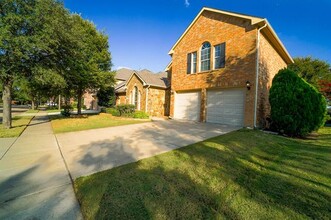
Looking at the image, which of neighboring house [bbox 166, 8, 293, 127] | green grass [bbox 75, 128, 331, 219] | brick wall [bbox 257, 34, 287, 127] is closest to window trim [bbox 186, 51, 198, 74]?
neighboring house [bbox 166, 8, 293, 127]

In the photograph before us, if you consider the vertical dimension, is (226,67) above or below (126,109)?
above

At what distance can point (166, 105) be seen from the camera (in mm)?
18375

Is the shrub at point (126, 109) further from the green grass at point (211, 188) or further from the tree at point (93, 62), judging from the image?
the green grass at point (211, 188)

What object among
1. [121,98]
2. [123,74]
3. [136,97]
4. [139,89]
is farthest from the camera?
[123,74]

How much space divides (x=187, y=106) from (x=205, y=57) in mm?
4158

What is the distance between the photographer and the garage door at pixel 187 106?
13477 mm

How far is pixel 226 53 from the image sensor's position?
11406 mm

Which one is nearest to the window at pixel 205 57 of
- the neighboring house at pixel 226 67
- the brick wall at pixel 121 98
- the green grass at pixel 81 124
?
the neighboring house at pixel 226 67

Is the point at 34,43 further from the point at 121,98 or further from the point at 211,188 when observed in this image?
the point at 121,98

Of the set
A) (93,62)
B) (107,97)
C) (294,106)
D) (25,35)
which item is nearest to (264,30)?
(294,106)

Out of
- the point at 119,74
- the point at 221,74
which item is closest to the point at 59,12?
the point at 221,74

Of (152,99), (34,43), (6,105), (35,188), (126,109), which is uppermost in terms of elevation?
(34,43)

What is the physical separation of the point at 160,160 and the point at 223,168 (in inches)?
63.6

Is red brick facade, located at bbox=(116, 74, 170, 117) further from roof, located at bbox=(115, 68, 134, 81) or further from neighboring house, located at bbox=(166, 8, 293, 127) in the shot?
roof, located at bbox=(115, 68, 134, 81)
